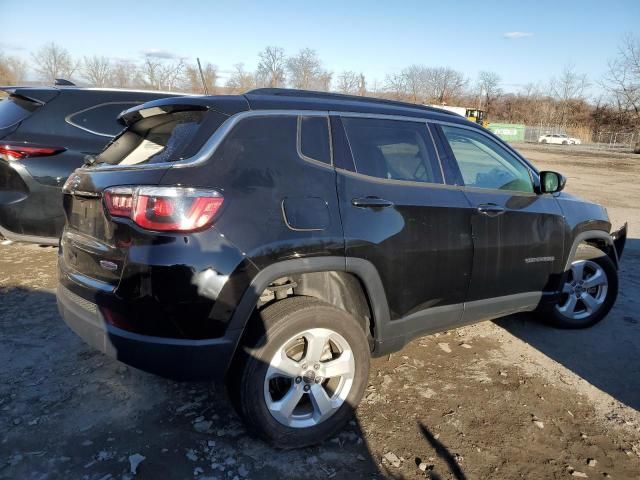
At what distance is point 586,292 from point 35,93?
18.5 ft

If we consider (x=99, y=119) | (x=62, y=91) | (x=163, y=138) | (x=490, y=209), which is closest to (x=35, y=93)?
(x=62, y=91)

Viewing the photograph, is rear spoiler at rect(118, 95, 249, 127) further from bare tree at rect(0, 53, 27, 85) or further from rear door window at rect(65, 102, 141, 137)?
bare tree at rect(0, 53, 27, 85)

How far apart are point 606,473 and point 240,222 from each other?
2.31 meters

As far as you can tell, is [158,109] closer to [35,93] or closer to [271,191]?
[271,191]

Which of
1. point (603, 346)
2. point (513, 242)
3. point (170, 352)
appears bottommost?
point (603, 346)

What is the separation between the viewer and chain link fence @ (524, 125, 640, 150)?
50.9 m

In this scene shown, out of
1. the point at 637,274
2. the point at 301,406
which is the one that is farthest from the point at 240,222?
the point at 637,274

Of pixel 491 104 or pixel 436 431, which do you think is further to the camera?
pixel 491 104

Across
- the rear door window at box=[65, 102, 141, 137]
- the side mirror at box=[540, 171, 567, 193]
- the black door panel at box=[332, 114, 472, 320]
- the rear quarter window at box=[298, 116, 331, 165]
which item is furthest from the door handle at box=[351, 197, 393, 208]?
the rear door window at box=[65, 102, 141, 137]

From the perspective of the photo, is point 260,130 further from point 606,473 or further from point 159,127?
point 606,473

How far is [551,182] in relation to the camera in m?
3.83

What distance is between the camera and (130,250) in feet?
7.76

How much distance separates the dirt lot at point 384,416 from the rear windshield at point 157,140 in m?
1.47

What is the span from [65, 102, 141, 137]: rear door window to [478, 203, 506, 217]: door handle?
3.80m
